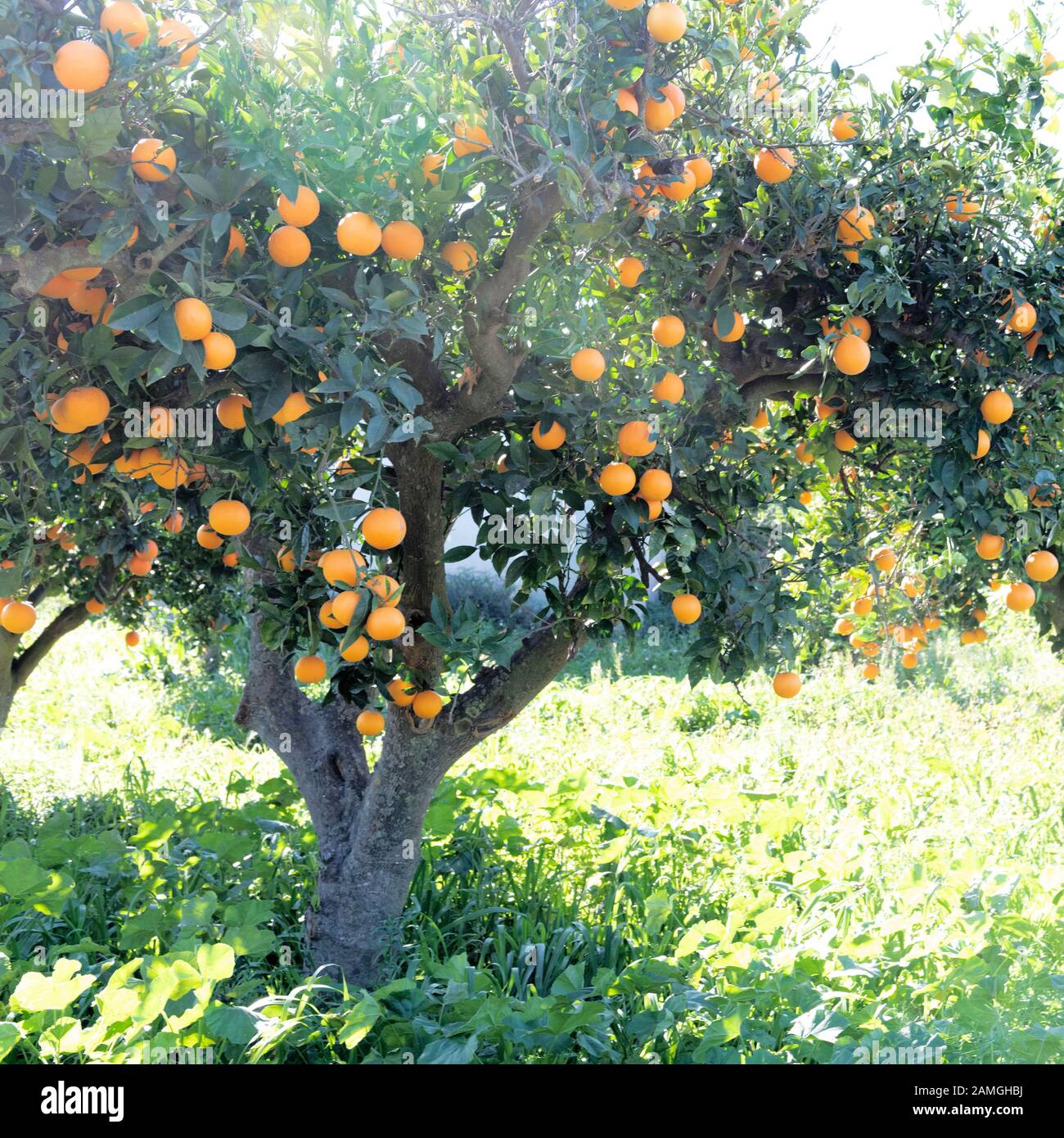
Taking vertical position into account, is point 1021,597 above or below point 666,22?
below

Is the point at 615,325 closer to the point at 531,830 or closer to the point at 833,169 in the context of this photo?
the point at 833,169

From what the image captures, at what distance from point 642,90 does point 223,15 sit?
0.85 meters

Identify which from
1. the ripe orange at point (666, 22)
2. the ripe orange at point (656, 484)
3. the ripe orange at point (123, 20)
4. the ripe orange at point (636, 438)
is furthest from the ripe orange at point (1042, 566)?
the ripe orange at point (123, 20)

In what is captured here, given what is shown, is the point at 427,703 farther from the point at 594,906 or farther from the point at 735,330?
the point at 594,906

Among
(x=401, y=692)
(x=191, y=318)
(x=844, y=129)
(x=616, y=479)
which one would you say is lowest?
(x=401, y=692)

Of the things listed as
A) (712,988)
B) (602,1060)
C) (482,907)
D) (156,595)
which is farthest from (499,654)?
(156,595)

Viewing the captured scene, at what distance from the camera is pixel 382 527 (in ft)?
7.46

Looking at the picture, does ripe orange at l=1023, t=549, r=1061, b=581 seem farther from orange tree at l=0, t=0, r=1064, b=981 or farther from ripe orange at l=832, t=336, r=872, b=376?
ripe orange at l=832, t=336, r=872, b=376

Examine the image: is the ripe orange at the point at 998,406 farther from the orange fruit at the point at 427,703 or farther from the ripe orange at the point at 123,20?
the ripe orange at the point at 123,20

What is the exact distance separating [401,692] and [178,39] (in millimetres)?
1871

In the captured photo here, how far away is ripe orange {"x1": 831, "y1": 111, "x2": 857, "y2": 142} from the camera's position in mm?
2674

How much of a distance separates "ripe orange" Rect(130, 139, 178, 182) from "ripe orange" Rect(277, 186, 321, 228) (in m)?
0.20

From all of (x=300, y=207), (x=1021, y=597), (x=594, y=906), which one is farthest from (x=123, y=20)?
(x=594, y=906)

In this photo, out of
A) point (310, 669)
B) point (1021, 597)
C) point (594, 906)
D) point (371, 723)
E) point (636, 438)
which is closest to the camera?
point (636, 438)
